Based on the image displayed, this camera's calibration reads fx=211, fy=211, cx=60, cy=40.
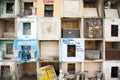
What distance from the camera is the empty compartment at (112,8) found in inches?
774

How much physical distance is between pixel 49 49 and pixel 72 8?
14.5 ft

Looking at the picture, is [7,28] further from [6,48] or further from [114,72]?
[114,72]

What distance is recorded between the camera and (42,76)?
1858 centimetres

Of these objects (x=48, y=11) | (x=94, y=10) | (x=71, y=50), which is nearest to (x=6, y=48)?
(x=48, y=11)

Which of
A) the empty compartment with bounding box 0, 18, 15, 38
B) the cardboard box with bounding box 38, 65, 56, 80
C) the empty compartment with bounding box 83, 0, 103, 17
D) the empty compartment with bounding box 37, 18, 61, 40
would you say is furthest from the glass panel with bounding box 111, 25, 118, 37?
the empty compartment with bounding box 0, 18, 15, 38

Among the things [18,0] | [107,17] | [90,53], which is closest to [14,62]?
[18,0]

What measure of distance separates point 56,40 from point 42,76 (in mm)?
3506

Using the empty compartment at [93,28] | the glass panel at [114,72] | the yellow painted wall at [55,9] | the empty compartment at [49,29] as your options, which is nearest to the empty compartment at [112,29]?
the empty compartment at [93,28]

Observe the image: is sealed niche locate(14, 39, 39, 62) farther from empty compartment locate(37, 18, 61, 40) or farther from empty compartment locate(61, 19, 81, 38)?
empty compartment locate(61, 19, 81, 38)

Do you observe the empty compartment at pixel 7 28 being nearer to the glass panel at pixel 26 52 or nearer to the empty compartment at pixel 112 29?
the glass panel at pixel 26 52

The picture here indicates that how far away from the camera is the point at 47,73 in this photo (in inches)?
739

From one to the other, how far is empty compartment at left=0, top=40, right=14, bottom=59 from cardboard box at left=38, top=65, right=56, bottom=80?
3.47m

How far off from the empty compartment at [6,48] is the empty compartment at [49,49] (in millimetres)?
2872

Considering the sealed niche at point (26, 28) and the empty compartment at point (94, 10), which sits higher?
the empty compartment at point (94, 10)
